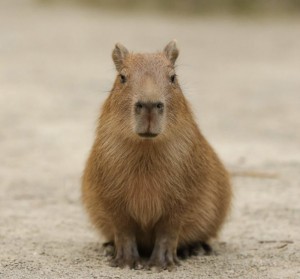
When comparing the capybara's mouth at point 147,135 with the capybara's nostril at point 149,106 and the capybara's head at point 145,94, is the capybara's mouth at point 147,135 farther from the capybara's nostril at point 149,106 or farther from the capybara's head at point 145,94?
the capybara's nostril at point 149,106

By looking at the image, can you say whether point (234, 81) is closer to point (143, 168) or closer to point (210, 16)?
point (210, 16)

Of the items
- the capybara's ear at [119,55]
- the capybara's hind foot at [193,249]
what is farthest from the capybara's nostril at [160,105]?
the capybara's hind foot at [193,249]

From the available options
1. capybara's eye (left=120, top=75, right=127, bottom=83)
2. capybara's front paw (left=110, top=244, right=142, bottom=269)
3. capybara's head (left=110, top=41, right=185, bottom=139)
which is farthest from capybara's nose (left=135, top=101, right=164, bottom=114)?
capybara's front paw (left=110, top=244, right=142, bottom=269)

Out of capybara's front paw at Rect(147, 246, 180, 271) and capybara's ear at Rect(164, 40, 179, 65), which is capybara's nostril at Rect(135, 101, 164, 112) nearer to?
capybara's ear at Rect(164, 40, 179, 65)

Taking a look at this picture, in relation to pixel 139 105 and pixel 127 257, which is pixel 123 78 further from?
pixel 127 257

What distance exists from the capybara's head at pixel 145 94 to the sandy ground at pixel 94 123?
2.79ft

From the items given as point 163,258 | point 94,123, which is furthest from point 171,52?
point 163,258

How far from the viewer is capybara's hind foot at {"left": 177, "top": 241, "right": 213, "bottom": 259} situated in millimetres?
5691

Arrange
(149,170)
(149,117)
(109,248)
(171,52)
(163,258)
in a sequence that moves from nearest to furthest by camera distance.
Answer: (149,117)
(149,170)
(163,258)
(171,52)
(109,248)

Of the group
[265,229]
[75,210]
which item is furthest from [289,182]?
[75,210]

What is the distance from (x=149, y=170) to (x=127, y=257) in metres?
0.56

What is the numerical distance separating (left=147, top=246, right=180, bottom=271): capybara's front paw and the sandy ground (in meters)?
0.08

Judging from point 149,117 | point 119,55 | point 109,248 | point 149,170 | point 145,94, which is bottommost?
point 109,248

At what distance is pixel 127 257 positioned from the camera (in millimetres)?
5332
